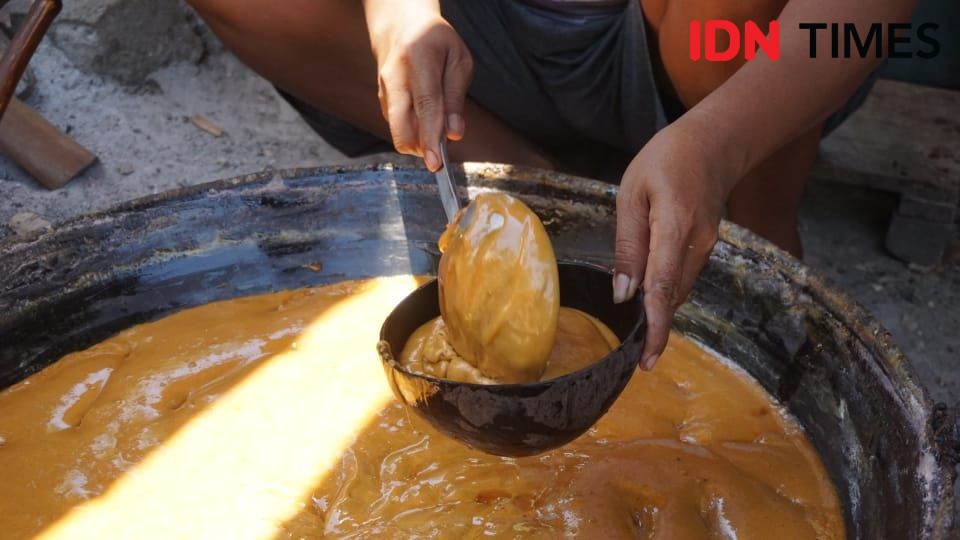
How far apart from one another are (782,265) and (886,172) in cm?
109

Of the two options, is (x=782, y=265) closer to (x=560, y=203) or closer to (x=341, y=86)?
(x=560, y=203)

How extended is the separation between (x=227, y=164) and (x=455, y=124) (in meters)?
1.54

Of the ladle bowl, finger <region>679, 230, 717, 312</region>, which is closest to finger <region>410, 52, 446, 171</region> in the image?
the ladle bowl

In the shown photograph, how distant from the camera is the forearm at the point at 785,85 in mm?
1561

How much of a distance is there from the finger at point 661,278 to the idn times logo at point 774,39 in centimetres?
42

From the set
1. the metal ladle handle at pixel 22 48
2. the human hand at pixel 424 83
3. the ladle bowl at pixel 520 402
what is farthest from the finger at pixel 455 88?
the metal ladle handle at pixel 22 48

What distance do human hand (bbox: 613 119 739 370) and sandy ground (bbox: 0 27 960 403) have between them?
3.65 ft

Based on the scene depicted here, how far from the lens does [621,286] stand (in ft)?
4.68

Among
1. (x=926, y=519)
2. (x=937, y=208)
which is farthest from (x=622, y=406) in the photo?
(x=937, y=208)

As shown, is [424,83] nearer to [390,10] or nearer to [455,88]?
[455,88]

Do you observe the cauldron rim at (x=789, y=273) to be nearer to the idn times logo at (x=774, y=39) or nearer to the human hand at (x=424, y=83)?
the human hand at (x=424, y=83)

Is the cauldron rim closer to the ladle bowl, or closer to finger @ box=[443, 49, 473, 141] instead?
finger @ box=[443, 49, 473, 141]

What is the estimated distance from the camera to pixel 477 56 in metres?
2.33

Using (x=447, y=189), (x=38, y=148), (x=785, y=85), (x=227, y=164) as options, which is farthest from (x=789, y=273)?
(x=38, y=148)
